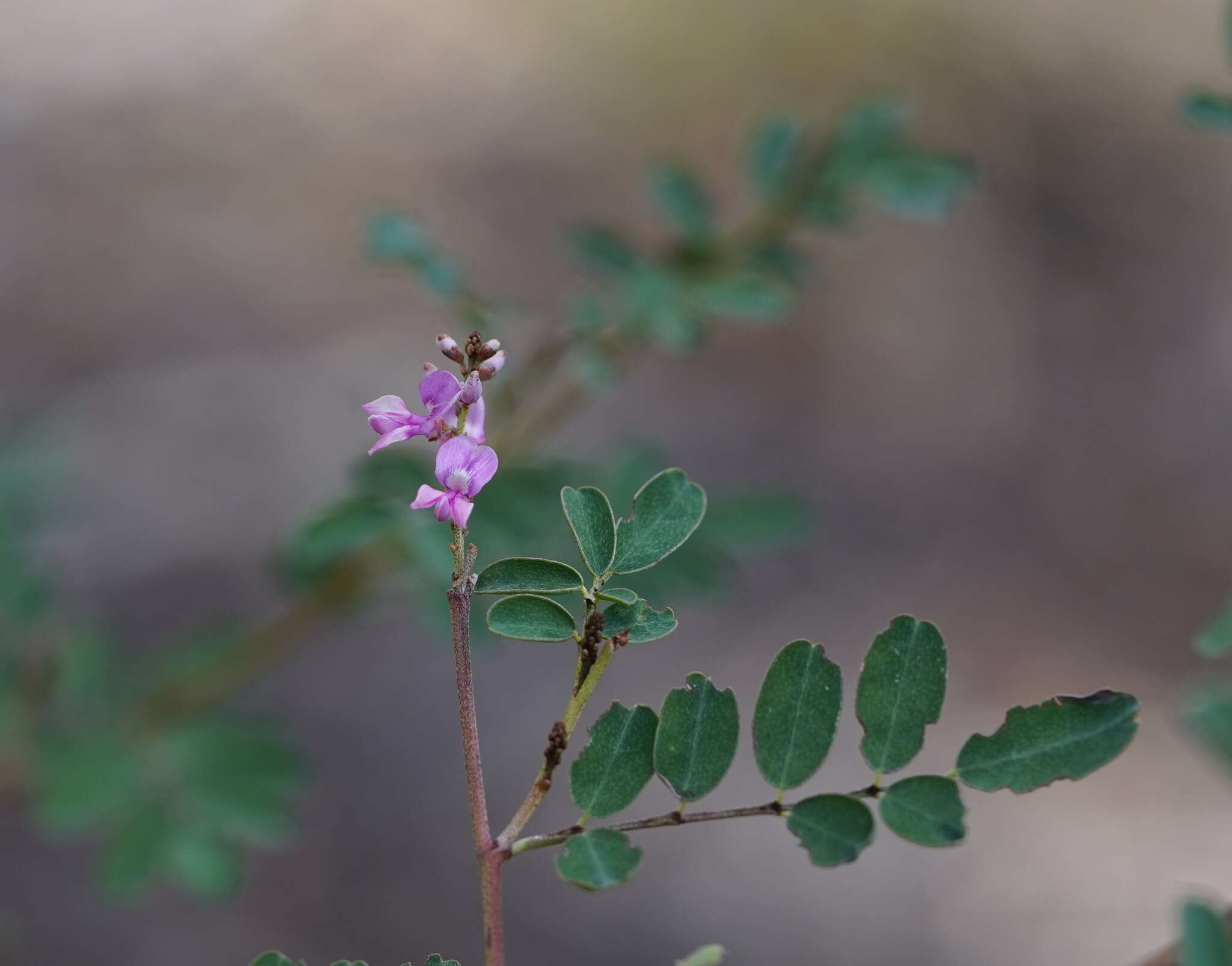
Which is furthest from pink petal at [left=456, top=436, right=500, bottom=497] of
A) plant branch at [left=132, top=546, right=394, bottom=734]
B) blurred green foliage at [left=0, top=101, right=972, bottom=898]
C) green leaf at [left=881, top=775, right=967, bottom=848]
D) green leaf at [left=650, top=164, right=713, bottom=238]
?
green leaf at [left=650, top=164, right=713, bottom=238]

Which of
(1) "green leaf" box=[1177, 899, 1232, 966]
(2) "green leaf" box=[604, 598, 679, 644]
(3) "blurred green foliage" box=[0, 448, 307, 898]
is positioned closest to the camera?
(1) "green leaf" box=[1177, 899, 1232, 966]

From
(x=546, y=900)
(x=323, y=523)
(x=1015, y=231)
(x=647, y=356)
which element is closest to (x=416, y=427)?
(x=323, y=523)

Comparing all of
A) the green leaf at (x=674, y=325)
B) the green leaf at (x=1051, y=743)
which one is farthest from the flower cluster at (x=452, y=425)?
the green leaf at (x=674, y=325)

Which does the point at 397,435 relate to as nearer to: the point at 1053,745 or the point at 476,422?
the point at 476,422

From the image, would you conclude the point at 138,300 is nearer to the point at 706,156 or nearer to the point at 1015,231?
the point at 706,156

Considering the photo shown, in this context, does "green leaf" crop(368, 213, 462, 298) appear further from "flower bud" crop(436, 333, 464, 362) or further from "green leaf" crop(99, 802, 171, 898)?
"green leaf" crop(99, 802, 171, 898)

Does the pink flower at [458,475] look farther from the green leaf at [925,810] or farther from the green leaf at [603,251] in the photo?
the green leaf at [603,251]
